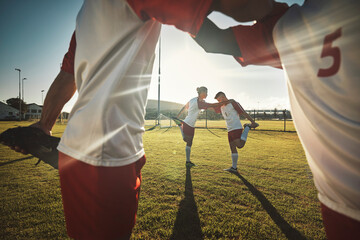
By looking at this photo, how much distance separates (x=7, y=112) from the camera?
5922 centimetres

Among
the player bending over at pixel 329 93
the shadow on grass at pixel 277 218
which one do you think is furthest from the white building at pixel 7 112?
the player bending over at pixel 329 93

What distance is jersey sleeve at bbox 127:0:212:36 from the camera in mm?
584

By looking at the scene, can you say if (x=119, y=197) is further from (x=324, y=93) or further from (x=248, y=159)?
(x=248, y=159)

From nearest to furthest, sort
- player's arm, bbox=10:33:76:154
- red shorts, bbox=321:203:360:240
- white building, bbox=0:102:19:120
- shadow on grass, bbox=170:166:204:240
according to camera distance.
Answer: red shorts, bbox=321:203:360:240, player's arm, bbox=10:33:76:154, shadow on grass, bbox=170:166:204:240, white building, bbox=0:102:19:120

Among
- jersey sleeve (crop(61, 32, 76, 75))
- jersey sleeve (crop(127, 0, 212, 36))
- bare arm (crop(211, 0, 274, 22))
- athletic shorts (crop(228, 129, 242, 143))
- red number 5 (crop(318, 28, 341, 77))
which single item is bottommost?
athletic shorts (crop(228, 129, 242, 143))

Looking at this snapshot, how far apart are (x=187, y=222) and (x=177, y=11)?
2.55m

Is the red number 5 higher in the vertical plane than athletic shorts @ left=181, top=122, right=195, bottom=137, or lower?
higher

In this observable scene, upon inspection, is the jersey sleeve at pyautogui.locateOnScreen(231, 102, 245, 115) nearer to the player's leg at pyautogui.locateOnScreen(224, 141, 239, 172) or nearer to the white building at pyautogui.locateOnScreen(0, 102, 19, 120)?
the player's leg at pyautogui.locateOnScreen(224, 141, 239, 172)

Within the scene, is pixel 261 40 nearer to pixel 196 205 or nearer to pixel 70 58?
pixel 70 58

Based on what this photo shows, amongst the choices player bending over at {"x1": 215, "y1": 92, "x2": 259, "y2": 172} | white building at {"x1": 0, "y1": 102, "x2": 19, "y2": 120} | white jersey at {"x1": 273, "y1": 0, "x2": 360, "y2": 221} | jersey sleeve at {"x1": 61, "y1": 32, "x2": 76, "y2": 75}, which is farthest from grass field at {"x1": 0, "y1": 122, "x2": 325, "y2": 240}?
white building at {"x1": 0, "y1": 102, "x2": 19, "y2": 120}

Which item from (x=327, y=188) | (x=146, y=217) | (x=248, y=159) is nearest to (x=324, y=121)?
(x=327, y=188)

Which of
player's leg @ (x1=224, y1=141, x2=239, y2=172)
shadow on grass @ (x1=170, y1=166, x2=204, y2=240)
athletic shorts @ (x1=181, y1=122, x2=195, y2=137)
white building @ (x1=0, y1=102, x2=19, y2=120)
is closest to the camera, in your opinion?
shadow on grass @ (x1=170, y1=166, x2=204, y2=240)

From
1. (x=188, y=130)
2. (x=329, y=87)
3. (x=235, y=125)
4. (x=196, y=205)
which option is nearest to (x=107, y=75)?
(x=329, y=87)

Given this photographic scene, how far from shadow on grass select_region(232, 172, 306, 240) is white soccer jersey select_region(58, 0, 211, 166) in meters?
2.51
